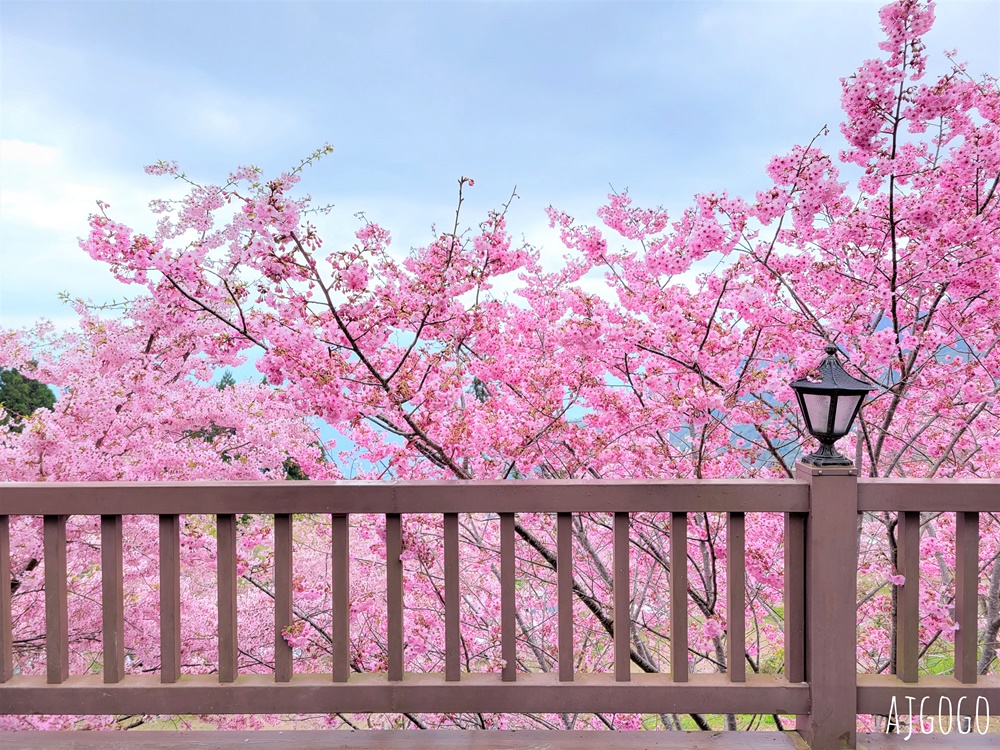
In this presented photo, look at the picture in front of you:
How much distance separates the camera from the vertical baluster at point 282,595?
1.81m

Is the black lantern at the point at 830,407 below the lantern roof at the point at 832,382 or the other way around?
below

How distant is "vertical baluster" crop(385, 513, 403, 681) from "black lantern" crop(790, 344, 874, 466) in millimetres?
1412

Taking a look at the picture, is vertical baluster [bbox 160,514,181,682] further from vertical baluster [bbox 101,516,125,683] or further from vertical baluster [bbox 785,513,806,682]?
vertical baluster [bbox 785,513,806,682]

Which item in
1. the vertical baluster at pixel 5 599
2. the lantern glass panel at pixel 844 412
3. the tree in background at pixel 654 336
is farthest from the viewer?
the tree in background at pixel 654 336

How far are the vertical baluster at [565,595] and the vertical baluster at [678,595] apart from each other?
340 millimetres

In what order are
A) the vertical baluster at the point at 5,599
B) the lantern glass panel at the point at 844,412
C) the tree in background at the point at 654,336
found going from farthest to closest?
the tree in background at the point at 654,336
the vertical baluster at the point at 5,599
the lantern glass panel at the point at 844,412

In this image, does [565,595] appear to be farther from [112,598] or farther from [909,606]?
[112,598]

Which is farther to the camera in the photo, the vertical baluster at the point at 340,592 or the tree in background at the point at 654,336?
the tree in background at the point at 654,336

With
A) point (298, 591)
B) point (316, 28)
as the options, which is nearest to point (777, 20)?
point (316, 28)

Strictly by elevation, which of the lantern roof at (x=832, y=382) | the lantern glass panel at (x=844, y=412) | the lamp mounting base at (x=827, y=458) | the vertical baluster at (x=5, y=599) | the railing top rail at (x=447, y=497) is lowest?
the vertical baluster at (x=5, y=599)

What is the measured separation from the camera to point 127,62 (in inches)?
142

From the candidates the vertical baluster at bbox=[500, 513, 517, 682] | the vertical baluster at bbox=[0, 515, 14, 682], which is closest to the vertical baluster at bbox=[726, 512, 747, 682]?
the vertical baluster at bbox=[500, 513, 517, 682]

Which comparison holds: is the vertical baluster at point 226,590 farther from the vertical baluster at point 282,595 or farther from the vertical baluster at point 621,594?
the vertical baluster at point 621,594

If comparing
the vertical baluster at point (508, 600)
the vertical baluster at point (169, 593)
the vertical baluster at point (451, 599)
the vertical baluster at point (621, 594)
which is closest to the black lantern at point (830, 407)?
the vertical baluster at point (621, 594)
